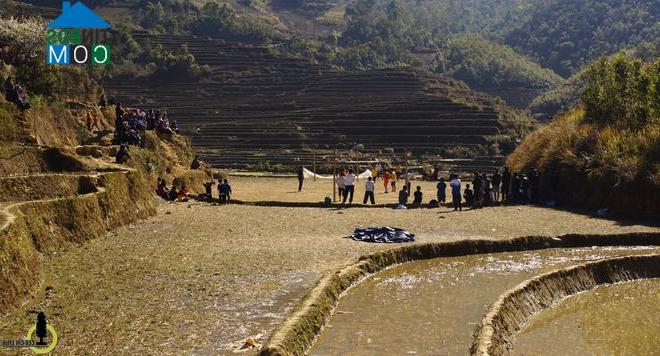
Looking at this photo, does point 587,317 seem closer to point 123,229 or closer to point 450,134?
point 123,229

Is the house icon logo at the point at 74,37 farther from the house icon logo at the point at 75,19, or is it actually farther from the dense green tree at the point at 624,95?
the dense green tree at the point at 624,95

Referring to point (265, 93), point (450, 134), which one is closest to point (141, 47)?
point (265, 93)

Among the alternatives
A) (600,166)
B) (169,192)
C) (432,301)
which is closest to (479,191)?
(600,166)

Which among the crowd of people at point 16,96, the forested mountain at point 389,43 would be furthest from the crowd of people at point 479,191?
the forested mountain at point 389,43

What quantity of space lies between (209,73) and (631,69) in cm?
7390

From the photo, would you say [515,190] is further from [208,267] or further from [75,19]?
[75,19]

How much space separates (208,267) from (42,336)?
6515 millimetres

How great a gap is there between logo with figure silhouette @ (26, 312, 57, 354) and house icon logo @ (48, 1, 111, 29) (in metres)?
39.8

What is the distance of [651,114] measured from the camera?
103ft

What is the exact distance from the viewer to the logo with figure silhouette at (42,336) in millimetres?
10898

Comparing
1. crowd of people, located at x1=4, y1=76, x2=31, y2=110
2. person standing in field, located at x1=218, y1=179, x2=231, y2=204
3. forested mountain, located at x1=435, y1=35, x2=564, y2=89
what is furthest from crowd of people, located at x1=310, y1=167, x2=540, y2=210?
forested mountain, located at x1=435, y1=35, x2=564, y2=89

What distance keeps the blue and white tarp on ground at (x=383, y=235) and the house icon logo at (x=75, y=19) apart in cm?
3249

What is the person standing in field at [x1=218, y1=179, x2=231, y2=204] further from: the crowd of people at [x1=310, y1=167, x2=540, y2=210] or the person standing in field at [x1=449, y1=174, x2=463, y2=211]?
the person standing in field at [x1=449, y1=174, x2=463, y2=211]

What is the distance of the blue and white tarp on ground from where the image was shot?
21812mm
